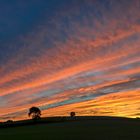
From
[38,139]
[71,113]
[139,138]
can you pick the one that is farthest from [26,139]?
[71,113]

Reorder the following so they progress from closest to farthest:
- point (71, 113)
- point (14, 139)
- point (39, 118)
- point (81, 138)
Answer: point (81, 138)
point (14, 139)
point (39, 118)
point (71, 113)

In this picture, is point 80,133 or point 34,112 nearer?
point 80,133

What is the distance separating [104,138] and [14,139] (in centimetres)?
897

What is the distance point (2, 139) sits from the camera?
113ft

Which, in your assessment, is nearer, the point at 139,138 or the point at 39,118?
the point at 139,138

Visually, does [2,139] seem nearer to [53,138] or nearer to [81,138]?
[53,138]

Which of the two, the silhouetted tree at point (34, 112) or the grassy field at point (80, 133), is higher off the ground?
the silhouetted tree at point (34, 112)

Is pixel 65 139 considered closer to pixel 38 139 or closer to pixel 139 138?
pixel 38 139

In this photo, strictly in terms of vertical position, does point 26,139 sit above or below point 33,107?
below

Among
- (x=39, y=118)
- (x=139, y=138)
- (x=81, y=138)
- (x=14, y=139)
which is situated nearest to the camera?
(x=139, y=138)

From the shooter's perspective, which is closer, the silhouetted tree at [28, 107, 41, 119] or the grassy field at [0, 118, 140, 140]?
the grassy field at [0, 118, 140, 140]

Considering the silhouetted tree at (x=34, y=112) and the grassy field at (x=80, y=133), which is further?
the silhouetted tree at (x=34, y=112)

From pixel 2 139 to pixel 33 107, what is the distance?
38681mm

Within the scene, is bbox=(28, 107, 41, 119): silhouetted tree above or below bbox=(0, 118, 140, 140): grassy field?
above
